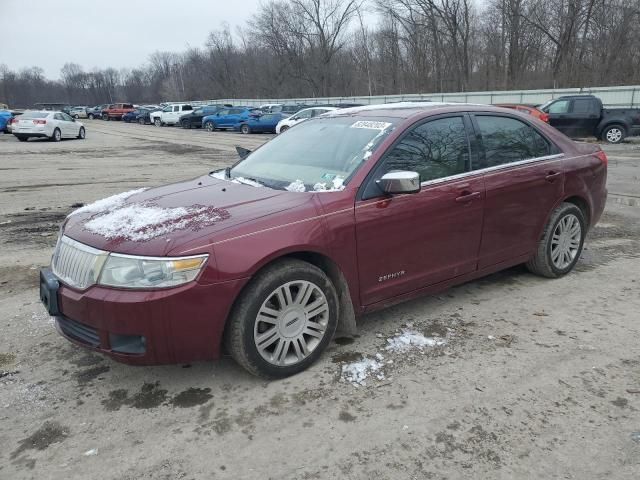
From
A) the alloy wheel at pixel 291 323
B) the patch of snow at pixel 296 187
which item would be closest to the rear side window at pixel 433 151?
the patch of snow at pixel 296 187

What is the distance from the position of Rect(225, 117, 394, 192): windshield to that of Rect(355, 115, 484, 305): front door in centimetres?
20

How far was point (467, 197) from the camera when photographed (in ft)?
13.0

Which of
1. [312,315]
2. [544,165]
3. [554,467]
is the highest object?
[544,165]

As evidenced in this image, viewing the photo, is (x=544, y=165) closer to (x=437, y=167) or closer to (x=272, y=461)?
(x=437, y=167)

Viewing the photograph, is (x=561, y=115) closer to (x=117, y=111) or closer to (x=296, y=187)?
(x=296, y=187)

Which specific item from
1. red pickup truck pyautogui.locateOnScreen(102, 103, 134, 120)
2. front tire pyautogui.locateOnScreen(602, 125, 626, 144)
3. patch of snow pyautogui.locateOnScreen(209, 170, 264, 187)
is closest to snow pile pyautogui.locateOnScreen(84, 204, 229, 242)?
patch of snow pyautogui.locateOnScreen(209, 170, 264, 187)

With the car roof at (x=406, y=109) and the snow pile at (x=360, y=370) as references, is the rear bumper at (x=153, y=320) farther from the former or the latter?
the car roof at (x=406, y=109)

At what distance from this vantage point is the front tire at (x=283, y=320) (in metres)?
3.03

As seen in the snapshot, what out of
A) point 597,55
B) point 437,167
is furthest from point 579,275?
point 597,55

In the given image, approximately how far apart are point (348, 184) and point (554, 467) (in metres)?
1.99

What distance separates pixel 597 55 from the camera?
37469mm

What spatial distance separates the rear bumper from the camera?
2789 millimetres

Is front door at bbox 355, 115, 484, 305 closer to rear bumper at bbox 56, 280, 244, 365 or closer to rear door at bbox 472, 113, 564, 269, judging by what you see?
rear door at bbox 472, 113, 564, 269

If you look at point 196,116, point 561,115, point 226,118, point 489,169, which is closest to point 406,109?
point 489,169
